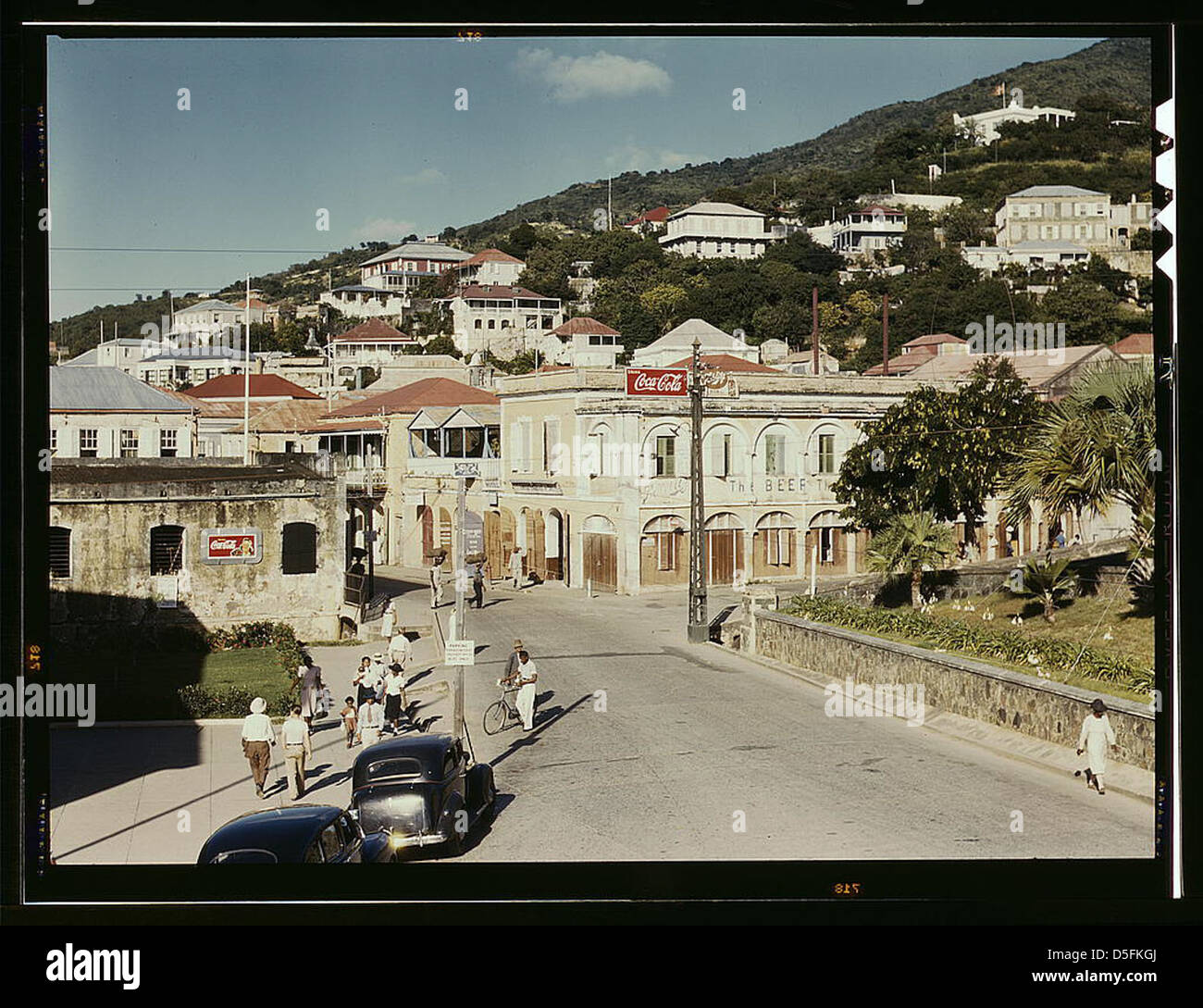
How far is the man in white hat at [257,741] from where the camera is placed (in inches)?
270

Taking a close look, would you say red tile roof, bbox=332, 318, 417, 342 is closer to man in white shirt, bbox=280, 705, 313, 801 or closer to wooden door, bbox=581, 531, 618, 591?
wooden door, bbox=581, 531, 618, 591

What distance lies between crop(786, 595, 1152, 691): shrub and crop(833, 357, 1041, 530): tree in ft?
3.21

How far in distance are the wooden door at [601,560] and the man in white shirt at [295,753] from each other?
2477 mm

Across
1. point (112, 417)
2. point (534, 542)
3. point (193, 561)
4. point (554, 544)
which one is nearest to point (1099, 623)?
point (554, 544)

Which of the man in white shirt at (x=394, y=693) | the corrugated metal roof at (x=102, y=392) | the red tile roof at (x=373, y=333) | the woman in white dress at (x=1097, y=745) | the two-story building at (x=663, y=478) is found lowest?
the woman in white dress at (x=1097, y=745)

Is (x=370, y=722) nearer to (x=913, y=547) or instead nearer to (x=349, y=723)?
(x=349, y=723)

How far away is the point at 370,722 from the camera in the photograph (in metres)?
7.29

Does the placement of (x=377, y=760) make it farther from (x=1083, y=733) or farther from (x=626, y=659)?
(x=1083, y=733)

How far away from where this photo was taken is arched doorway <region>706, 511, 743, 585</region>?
873 cm

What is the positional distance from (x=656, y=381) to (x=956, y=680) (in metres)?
3.20

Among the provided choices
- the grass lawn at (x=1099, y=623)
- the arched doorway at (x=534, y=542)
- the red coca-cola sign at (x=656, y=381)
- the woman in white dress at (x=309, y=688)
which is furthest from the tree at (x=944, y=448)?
the woman in white dress at (x=309, y=688)

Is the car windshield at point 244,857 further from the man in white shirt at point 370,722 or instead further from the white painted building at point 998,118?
the white painted building at point 998,118

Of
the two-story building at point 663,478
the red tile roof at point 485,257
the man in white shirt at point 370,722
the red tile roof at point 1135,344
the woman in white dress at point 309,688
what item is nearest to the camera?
the red tile roof at point 1135,344
